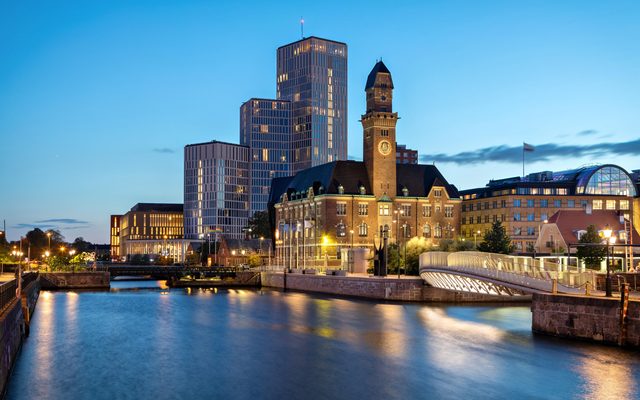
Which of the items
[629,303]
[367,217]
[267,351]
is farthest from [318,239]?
[629,303]

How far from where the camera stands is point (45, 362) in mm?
48656

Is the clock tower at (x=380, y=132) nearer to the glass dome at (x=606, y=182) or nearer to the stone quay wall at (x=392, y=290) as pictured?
the glass dome at (x=606, y=182)

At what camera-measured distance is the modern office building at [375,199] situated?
5827 inches

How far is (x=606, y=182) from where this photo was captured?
16662cm

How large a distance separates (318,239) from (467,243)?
41.3 meters

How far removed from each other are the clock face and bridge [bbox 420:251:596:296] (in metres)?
74.5

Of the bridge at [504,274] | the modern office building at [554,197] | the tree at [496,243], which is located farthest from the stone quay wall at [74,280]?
the modern office building at [554,197]

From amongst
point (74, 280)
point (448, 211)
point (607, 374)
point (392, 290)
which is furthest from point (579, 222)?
point (74, 280)

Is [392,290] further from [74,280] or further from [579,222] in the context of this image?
[74,280]

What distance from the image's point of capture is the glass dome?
545 ft

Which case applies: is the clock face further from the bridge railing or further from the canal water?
the bridge railing

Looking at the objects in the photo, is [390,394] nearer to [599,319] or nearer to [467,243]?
[599,319]

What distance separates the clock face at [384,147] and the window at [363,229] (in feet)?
47.7

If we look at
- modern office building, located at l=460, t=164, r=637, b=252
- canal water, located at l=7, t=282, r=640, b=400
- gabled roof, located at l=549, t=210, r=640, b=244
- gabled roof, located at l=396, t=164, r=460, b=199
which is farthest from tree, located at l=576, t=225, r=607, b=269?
modern office building, located at l=460, t=164, r=637, b=252
